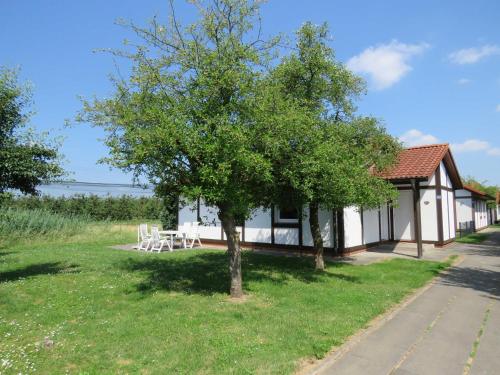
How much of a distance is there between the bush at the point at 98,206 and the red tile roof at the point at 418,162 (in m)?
14.8

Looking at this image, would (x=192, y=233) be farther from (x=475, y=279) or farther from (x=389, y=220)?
(x=475, y=279)

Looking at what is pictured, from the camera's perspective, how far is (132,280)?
836 cm

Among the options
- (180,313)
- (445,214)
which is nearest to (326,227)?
(445,214)

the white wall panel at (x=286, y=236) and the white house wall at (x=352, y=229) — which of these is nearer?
the white house wall at (x=352, y=229)

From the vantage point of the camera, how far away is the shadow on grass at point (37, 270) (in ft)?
29.1

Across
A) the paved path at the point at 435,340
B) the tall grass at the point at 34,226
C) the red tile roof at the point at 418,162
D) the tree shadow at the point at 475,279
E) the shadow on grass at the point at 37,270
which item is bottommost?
the paved path at the point at 435,340

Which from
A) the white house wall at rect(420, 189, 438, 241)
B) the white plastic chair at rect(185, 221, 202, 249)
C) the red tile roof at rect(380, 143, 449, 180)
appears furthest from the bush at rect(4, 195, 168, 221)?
the white house wall at rect(420, 189, 438, 241)

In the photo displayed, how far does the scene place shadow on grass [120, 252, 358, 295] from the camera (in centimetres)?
782

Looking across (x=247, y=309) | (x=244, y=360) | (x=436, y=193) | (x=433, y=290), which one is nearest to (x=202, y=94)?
(x=247, y=309)

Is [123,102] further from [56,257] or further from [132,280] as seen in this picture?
[56,257]

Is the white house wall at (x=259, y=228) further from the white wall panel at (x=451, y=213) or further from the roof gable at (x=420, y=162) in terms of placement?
the white wall panel at (x=451, y=213)

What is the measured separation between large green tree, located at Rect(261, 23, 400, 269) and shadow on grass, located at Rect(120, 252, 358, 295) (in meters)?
1.12

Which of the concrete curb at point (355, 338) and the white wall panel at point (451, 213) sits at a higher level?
the white wall panel at point (451, 213)

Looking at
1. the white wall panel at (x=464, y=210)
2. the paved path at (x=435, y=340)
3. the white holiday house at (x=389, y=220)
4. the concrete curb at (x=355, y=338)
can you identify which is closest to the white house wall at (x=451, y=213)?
the white holiday house at (x=389, y=220)
